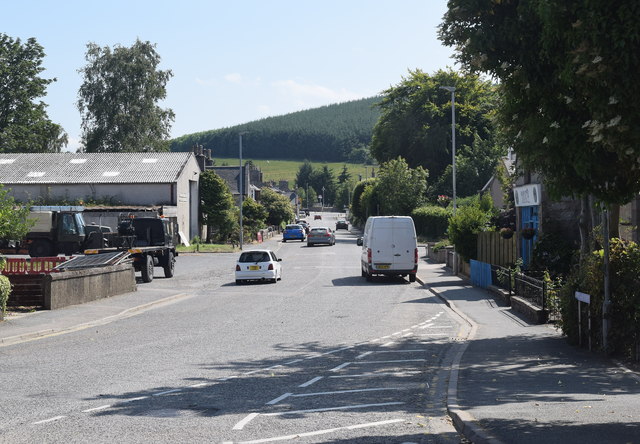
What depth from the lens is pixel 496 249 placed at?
2908 cm

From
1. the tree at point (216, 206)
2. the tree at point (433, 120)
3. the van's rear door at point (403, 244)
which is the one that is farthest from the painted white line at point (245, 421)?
the tree at point (433, 120)

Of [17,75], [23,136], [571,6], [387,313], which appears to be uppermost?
[17,75]

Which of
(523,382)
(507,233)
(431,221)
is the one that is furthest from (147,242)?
(431,221)

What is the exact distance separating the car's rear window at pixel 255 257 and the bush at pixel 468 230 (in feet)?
25.9

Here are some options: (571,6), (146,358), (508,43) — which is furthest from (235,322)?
(571,6)

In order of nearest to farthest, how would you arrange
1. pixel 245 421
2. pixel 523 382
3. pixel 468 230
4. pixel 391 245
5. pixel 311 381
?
1. pixel 245 421
2. pixel 523 382
3. pixel 311 381
4. pixel 391 245
5. pixel 468 230

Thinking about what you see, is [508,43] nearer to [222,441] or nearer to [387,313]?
[222,441]

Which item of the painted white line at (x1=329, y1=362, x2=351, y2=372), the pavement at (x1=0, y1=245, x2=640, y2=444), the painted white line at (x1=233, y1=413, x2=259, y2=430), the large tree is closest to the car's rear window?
the pavement at (x1=0, y1=245, x2=640, y2=444)

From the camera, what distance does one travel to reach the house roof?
6247cm

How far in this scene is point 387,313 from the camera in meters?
21.5

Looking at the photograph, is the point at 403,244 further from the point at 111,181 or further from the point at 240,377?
the point at 111,181

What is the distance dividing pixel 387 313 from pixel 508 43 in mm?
11486

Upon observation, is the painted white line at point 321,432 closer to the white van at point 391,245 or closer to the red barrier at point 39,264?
the red barrier at point 39,264

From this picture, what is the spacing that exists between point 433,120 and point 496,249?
169 feet
